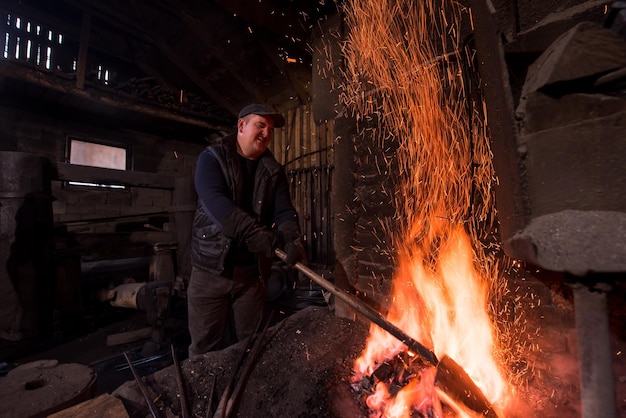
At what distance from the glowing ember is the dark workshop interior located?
1 cm

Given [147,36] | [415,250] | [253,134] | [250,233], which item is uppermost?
[147,36]

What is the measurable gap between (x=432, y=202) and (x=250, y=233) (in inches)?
56.8

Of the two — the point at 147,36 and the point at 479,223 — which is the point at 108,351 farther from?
the point at 147,36

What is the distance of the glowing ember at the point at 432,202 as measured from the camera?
6.72ft

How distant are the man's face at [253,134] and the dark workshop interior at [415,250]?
28.3 inches

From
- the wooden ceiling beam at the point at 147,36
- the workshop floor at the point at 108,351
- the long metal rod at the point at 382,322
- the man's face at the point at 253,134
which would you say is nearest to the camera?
the long metal rod at the point at 382,322

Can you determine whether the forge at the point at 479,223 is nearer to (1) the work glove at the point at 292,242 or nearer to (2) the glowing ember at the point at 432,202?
(2) the glowing ember at the point at 432,202

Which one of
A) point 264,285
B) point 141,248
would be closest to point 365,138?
point 264,285

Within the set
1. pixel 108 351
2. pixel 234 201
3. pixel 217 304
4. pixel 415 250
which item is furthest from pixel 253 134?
pixel 108 351

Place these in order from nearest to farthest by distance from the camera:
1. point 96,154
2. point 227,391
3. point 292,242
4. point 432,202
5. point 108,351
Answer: point 227,391
point 432,202
point 292,242
point 108,351
point 96,154

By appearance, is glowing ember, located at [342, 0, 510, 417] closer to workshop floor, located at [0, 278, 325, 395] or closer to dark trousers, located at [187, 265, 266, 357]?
dark trousers, located at [187, 265, 266, 357]

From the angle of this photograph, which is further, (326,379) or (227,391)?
(326,379)

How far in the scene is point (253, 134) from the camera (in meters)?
2.78

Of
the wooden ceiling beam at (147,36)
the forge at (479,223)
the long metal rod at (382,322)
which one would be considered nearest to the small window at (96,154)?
the wooden ceiling beam at (147,36)
